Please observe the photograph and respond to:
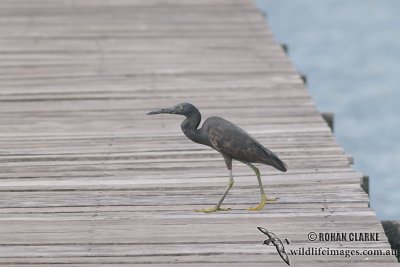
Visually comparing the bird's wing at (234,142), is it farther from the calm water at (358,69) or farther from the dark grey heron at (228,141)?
the calm water at (358,69)

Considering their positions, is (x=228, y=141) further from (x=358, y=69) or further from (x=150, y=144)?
(x=358, y=69)

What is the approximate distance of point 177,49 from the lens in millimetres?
11391

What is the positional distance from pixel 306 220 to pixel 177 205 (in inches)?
33.2

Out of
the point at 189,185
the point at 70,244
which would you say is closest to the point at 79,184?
the point at 189,185

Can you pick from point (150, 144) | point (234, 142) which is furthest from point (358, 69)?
point (234, 142)

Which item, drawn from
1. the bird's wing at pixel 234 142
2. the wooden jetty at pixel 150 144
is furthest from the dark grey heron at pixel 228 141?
the wooden jetty at pixel 150 144

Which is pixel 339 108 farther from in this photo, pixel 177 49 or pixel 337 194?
pixel 337 194

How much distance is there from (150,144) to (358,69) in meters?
10.6

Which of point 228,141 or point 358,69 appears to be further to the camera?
point 358,69

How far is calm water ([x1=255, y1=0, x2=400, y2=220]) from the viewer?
46.6 ft

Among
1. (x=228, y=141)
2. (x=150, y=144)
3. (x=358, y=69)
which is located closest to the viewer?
(x=228, y=141)

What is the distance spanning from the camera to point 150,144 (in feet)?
27.6

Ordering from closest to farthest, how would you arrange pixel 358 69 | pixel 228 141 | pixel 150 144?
pixel 228 141 < pixel 150 144 < pixel 358 69

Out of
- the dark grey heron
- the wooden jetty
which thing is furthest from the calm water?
the dark grey heron
